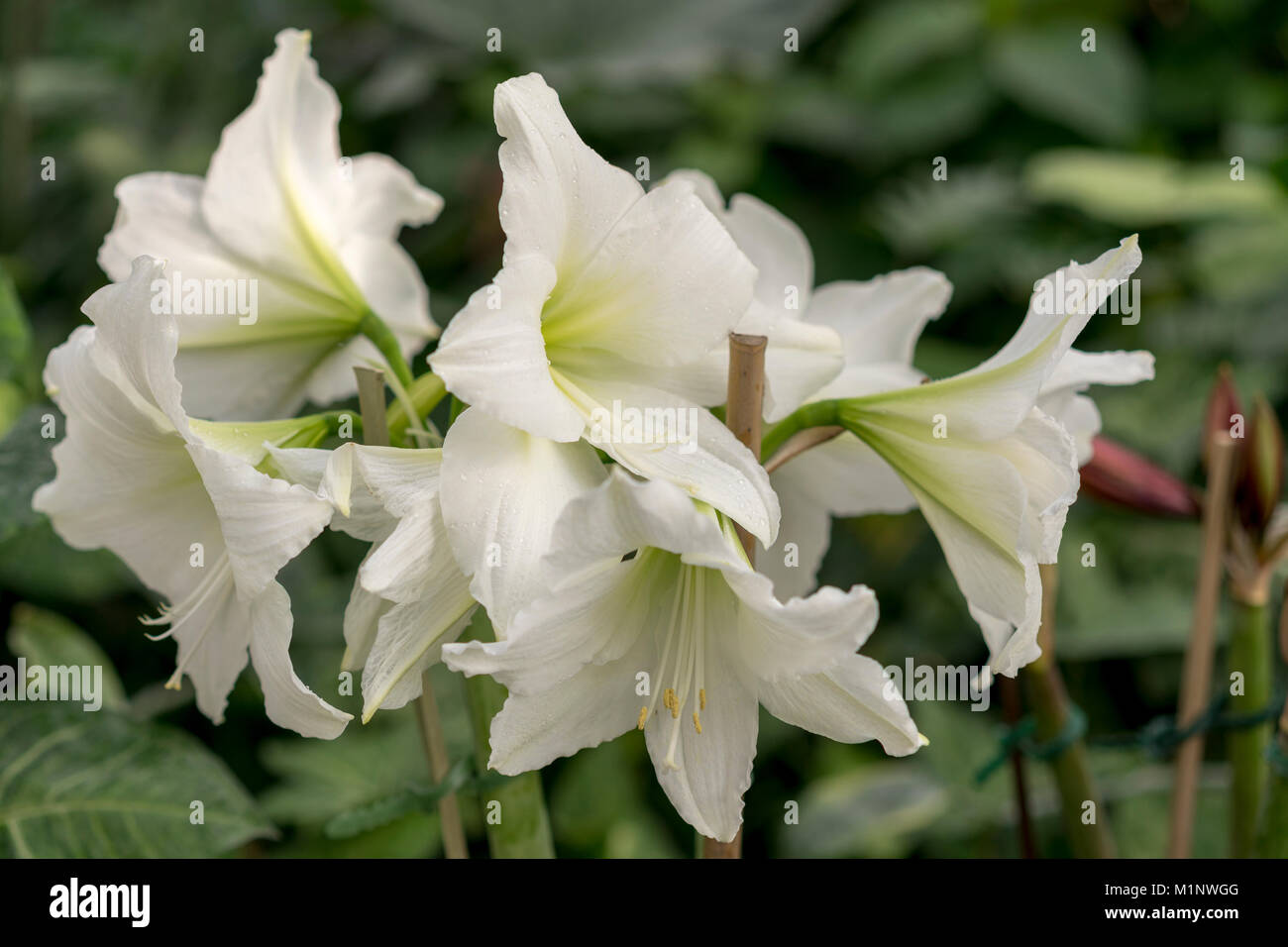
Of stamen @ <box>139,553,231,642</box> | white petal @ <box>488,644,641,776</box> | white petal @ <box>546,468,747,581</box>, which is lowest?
white petal @ <box>488,644,641,776</box>

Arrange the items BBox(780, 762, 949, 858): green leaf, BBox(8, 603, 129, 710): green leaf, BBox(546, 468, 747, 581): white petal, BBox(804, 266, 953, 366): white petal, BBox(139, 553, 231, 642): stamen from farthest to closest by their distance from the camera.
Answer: BBox(780, 762, 949, 858): green leaf → BBox(8, 603, 129, 710): green leaf → BBox(804, 266, 953, 366): white petal → BBox(139, 553, 231, 642): stamen → BBox(546, 468, 747, 581): white petal

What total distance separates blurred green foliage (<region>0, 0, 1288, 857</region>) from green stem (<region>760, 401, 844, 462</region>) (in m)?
0.53

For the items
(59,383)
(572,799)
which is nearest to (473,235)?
(572,799)

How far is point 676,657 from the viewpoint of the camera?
0.50 m

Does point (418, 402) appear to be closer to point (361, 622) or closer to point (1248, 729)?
point (361, 622)

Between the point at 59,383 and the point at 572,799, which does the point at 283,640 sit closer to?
the point at 59,383

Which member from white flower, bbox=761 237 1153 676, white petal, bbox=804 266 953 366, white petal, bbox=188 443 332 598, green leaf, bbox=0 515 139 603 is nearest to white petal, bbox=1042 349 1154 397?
white flower, bbox=761 237 1153 676

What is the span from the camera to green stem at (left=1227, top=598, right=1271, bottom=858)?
691mm

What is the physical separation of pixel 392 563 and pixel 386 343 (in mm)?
186

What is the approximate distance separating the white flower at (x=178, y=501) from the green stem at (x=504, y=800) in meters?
0.10

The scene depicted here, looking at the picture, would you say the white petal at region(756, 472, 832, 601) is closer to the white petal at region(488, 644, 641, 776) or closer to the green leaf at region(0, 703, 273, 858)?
the white petal at region(488, 644, 641, 776)

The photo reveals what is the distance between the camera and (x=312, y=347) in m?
0.62

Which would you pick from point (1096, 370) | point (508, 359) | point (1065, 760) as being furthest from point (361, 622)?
point (1065, 760)
